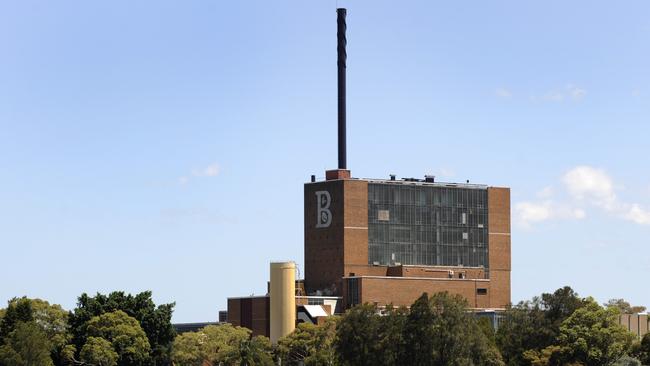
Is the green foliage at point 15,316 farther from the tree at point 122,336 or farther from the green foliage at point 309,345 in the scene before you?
the green foliage at point 309,345

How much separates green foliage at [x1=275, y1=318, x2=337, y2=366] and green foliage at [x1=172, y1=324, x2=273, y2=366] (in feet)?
8.47

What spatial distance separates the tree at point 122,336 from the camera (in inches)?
7421

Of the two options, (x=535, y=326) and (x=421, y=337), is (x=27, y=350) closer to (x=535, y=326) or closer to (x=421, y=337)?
(x=421, y=337)

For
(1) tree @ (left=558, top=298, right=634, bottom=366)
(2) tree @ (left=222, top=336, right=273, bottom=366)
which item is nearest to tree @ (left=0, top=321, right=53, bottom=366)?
(2) tree @ (left=222, top=336, right=273, bottom=366)

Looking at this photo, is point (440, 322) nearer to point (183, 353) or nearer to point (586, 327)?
point (586, 327)

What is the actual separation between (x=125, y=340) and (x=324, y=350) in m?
28.7

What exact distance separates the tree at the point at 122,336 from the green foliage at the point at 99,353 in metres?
0.98

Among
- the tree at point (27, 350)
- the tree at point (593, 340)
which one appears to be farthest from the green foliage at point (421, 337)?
the tree at point (27, 350)

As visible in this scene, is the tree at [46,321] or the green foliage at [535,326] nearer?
the green foliage at [535,326]

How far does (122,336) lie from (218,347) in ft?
43.0

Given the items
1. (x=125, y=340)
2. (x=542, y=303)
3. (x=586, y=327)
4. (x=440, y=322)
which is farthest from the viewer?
(x=125, y=340)

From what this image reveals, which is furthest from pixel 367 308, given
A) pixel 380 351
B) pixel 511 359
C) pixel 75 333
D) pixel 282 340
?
pixel 75 333

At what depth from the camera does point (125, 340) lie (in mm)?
188625

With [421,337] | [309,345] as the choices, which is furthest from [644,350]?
[309,345]
